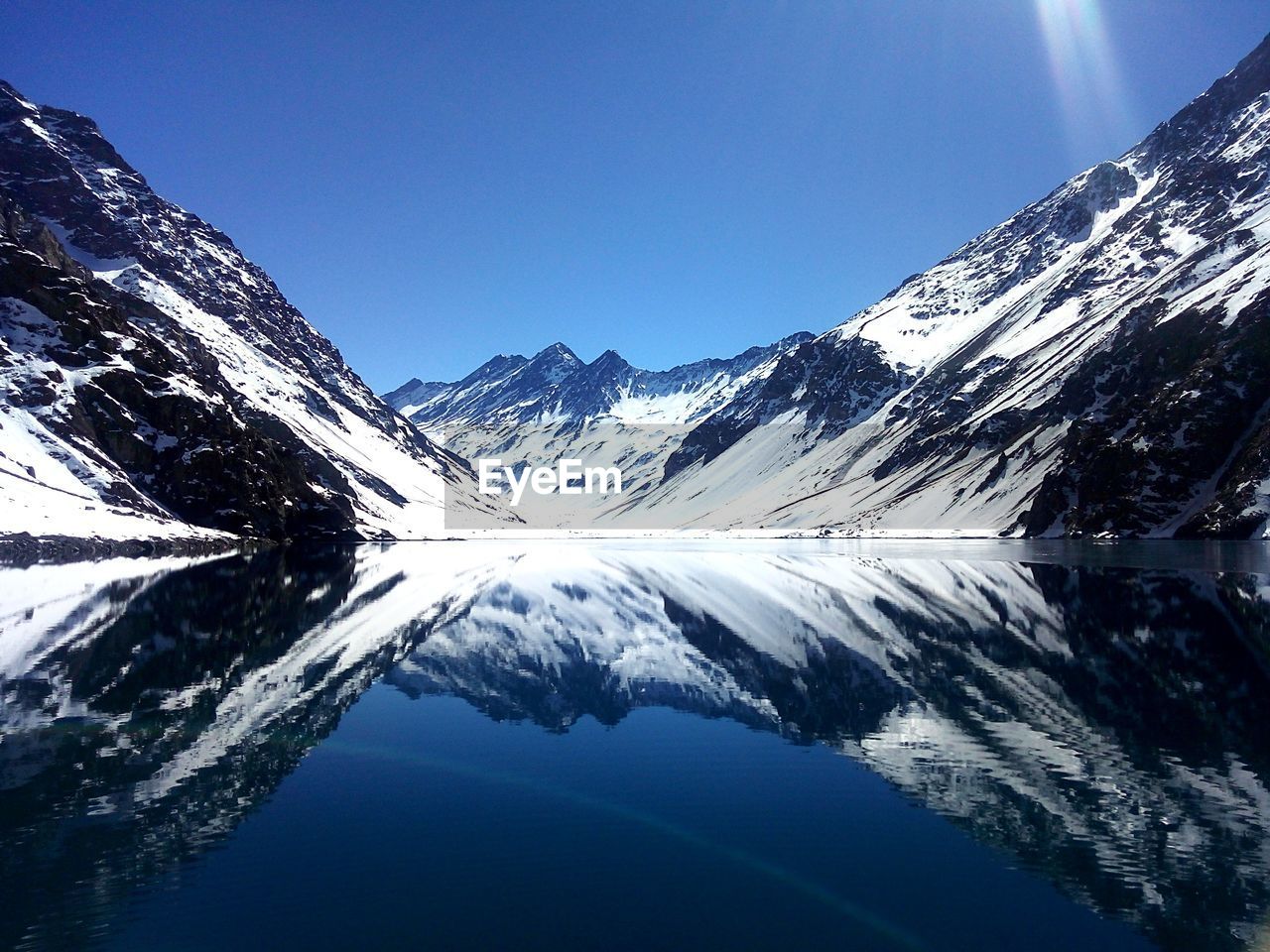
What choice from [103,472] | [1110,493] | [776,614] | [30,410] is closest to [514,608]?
[776,614]

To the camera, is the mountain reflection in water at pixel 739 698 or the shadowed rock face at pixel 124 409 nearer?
the mountain reflection in water at pixel 739 698

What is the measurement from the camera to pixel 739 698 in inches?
1273

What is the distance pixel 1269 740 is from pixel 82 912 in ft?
95.8

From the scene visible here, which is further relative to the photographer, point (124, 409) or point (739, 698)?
point (124, 409)

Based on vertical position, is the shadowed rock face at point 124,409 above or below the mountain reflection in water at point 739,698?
above

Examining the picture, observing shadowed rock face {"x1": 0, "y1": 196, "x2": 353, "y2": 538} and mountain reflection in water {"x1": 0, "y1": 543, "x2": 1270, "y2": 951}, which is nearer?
mountain reflection in water {"x1": 0, "y1": 543, "x2": 1270, "y2": 951}

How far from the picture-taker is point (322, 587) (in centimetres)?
7662

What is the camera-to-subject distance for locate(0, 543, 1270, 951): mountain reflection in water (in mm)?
16766

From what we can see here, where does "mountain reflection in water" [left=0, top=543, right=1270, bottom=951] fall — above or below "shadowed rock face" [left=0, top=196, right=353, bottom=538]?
below

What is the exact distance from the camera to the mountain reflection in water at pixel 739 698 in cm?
1677

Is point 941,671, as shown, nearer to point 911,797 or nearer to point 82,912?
point 911,797

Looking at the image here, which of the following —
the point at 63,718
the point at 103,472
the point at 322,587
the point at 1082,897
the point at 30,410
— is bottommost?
the point at 1082,897

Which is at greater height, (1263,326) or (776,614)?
(1263,326)

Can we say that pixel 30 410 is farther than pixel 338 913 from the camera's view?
Yes
